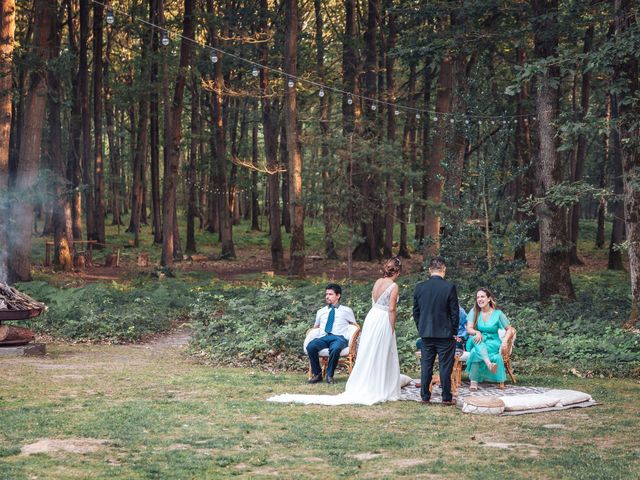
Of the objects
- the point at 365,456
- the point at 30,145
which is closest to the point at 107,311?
the point at 30,145

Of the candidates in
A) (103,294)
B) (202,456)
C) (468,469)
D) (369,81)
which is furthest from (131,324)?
(369,81)

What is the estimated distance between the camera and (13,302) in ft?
47.3

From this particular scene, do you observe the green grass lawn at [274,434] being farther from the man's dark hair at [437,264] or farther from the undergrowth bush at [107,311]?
the undergrowth bush at [107,311]

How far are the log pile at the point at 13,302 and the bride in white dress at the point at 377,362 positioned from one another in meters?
5.81

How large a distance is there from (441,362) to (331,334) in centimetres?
219

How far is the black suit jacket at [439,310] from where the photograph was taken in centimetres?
1047

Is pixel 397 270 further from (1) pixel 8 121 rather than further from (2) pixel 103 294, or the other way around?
(1) pixel 8 121

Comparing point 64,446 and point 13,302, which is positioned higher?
point 13,302

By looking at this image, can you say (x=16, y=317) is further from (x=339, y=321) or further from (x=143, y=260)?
(x=143, y=260)

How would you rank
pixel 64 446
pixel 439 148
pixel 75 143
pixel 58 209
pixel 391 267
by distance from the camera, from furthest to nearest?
pixel 75 143
pixel 58 209
pixel 439 148
pixel 391 267
pixel 64 446

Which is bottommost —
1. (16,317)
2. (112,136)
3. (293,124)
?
(16,317)

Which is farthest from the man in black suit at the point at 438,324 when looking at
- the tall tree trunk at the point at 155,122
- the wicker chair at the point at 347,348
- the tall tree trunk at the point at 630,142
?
the tall tree trunk at the point at 155,122

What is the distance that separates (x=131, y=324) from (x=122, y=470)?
36.2 feet

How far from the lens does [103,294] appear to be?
2067 cm
